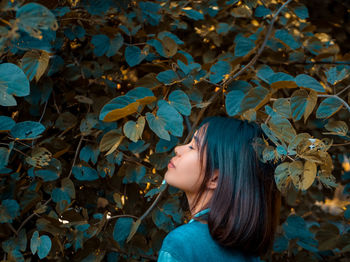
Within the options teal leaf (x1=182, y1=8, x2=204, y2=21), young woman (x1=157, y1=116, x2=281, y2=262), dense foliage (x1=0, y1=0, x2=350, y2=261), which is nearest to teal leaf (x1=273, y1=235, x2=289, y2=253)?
dense foliage (x1=0, y1=0, x2=350, y2=261)

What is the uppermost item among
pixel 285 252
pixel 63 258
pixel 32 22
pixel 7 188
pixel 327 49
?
pixel 32 22

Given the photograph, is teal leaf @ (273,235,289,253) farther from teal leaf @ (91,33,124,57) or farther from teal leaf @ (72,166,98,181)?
teal leaf @ (91,33,124,57)

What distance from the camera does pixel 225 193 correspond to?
3.01ft

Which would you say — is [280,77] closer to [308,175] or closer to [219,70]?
[219,70]

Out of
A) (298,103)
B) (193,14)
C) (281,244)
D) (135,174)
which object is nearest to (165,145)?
(135,174)

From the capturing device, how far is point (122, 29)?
51.1 inches

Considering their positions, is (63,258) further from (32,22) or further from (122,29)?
(32,22)

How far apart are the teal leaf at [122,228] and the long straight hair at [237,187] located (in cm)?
28

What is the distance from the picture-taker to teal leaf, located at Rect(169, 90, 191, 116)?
99 cm

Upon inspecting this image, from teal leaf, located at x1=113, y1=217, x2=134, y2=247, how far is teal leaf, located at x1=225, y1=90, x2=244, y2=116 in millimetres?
435

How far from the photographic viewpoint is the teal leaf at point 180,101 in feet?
3.23

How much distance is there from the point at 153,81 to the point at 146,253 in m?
0.58

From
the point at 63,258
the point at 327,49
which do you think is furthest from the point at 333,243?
the point at 63,258

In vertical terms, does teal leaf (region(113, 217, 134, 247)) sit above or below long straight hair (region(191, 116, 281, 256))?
below
